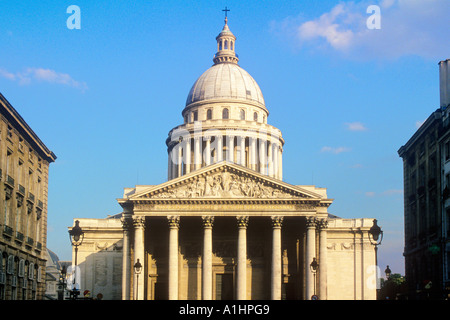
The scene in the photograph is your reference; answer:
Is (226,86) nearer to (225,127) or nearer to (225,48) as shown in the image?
(225,127)

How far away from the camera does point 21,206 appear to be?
58.4 meters

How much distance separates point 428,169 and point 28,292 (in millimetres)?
35247

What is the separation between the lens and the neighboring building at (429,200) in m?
54.0

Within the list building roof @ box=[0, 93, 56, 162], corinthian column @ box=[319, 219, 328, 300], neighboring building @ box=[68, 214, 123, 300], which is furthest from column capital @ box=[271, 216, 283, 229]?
building roof @ box=[0, 93, 56, 162]

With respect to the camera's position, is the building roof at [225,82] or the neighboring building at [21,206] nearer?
the neighboring building at [21,206]

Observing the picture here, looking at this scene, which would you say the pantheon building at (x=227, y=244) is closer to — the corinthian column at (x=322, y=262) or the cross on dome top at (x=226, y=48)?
the corinthian column at (x=322, y=262)

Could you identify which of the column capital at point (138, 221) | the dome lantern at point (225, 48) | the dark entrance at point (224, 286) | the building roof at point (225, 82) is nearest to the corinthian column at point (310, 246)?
the dark entrance at point (224, 286)

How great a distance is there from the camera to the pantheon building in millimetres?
70625

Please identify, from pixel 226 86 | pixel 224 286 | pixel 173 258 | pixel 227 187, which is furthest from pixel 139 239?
pixel 226 86

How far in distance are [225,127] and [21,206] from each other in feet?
149

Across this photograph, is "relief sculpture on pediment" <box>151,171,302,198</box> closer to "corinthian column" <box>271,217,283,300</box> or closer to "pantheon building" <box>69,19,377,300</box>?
"pantheon building" <box>69,19,377,300</box>

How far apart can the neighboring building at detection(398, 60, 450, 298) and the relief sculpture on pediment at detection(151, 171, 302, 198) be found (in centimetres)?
1222

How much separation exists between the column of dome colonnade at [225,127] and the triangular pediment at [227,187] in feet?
83.2
